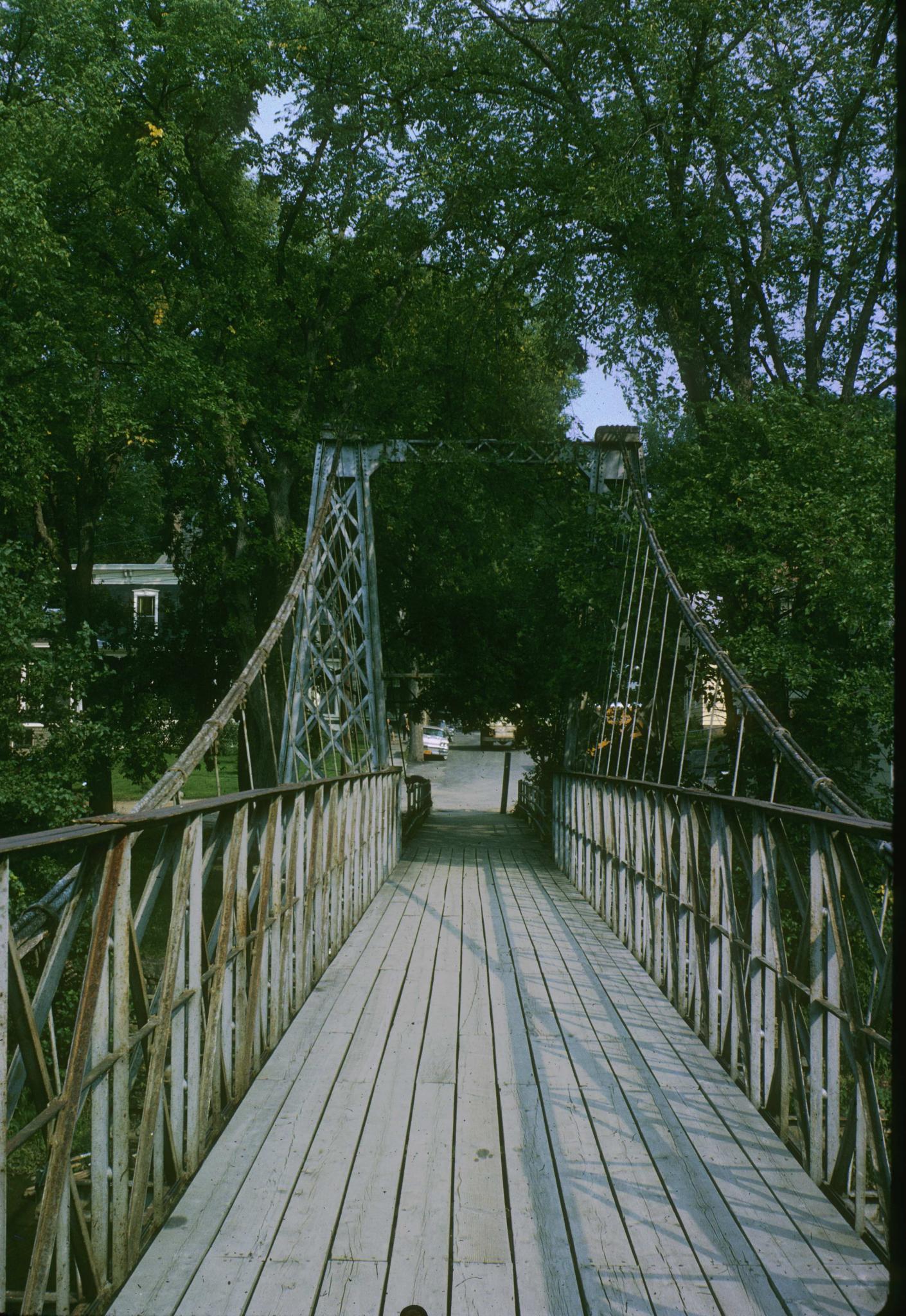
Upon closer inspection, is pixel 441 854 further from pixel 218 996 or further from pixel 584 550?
pixel 218 996

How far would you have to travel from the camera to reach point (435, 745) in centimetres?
4697

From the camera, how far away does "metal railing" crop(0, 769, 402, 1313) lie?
6.84 ft

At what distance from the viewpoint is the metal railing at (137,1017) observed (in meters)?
2.09

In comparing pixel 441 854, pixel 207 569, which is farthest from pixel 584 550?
pixel 207 569

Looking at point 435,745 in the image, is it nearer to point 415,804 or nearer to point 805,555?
point 415,804

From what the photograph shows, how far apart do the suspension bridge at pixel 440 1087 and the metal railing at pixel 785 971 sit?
0.01 m

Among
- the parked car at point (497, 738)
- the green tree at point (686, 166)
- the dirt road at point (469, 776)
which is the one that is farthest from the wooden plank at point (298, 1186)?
the parked car at point (497, 738)

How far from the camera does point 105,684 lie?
58.0 feet

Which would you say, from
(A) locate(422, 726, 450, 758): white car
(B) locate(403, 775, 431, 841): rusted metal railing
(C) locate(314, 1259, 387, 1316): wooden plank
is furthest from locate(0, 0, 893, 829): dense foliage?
(A) locate(422, 726, 450, 758): white car

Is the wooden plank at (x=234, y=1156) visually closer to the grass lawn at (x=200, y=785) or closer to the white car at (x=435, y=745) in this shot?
the grass lawn at (x=200, y=785)

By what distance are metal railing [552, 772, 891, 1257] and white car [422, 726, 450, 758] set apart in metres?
40.5

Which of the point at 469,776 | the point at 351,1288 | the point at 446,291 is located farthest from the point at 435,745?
the point at 351,1288

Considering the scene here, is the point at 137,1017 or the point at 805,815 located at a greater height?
the point at 805,815

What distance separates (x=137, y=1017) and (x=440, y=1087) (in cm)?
138
